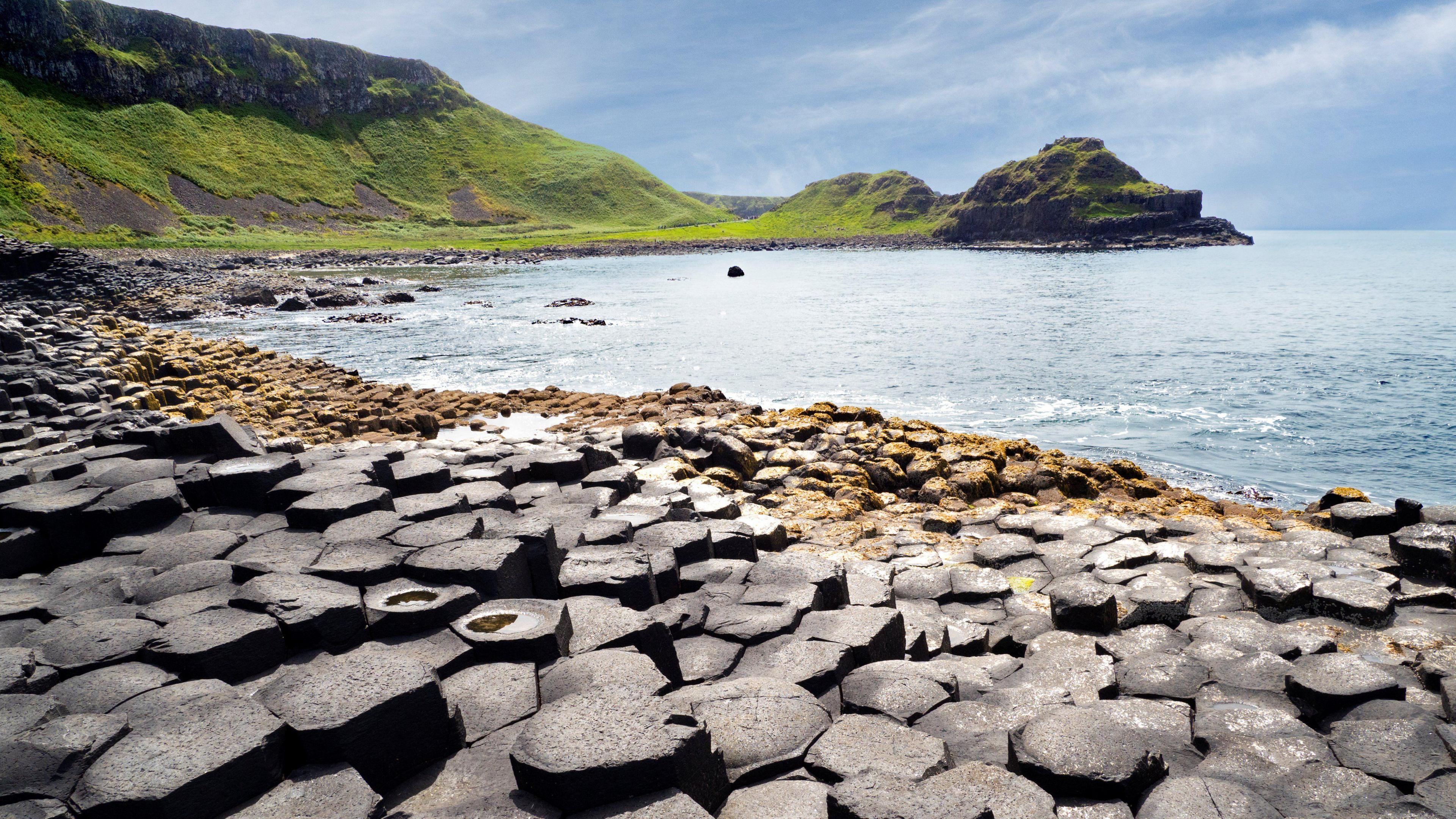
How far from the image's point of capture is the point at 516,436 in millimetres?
14188

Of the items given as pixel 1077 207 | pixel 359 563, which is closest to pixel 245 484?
pixel 359 563

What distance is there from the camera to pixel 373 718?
12.2ft

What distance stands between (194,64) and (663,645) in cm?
18149

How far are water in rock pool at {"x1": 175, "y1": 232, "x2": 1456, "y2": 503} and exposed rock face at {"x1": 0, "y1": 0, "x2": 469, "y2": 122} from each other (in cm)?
10709

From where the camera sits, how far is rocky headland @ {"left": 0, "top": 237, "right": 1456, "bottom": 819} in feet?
11.8

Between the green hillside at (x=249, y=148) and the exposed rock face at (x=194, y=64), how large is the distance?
295 millimetres

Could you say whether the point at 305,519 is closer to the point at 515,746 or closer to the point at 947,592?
the point at 515,746

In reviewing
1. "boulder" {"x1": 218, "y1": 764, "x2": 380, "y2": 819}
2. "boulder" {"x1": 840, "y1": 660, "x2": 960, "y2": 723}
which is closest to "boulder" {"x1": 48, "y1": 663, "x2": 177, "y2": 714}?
"boulder" {"x1": 218, "y1": 764, "x2": 380, "y2": 819}

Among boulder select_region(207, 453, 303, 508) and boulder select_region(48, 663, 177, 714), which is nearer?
boulder select_region(48, 663, 177, 714)

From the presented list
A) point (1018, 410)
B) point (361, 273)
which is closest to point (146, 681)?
point (1018, 410)

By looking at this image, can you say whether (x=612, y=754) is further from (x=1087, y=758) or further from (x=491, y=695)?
(x=1087, y=758)

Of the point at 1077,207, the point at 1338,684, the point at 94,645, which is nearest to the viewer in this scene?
the point at 94,645

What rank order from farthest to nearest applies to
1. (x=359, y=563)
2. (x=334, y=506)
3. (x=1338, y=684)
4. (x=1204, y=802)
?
1. (x=334, y=506)
2. (x=359, y=563)
3. (x=1338, y=684)
4. (x=1204, y=802)

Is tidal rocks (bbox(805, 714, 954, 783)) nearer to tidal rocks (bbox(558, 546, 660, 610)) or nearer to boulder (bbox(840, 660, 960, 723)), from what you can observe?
boulder (bbox(840, 660, 960, 723))
